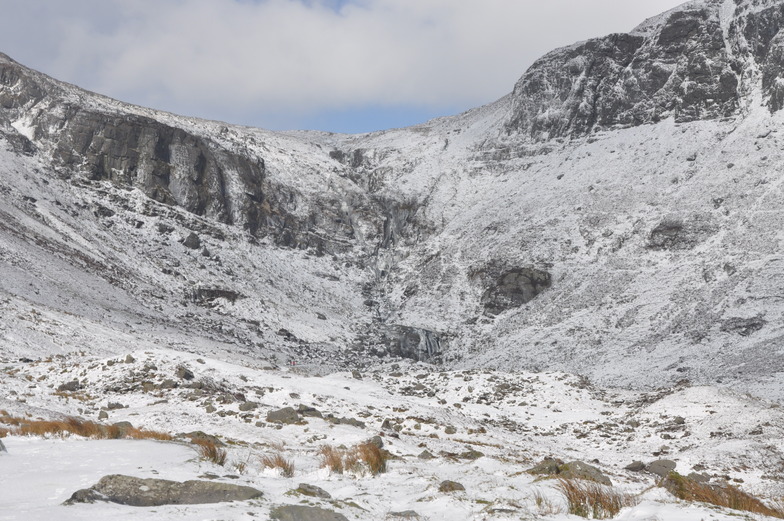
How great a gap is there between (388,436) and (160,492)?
11099 millimetres

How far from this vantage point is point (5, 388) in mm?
18641

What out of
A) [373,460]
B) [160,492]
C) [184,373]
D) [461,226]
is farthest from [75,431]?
→ [461,226]

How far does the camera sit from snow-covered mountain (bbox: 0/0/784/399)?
142 ft

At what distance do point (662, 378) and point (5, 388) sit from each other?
35.9 meters

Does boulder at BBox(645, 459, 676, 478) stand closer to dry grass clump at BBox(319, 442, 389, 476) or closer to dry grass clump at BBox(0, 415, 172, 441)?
dry grass clump at BBox(319, 442, 389, 476)

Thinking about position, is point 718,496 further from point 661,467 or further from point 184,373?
point 184,373

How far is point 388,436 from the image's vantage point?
16156mm

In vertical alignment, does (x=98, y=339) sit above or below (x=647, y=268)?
below

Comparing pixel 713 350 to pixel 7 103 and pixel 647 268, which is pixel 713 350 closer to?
pixel 647 268

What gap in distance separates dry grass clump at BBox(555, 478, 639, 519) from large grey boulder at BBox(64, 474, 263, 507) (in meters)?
3.15

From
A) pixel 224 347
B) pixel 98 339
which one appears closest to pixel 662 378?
pixel 224 347

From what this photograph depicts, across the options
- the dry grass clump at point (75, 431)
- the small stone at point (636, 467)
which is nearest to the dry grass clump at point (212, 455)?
the dry grass clump at point (75, 431)

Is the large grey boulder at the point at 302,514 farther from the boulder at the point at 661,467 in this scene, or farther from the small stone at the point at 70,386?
the small stone at the point at 70,386

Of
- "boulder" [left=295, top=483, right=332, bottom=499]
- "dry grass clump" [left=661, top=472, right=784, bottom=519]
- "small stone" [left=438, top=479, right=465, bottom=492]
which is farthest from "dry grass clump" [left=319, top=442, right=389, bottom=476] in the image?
"dry grass clump" [left=661, top=472, right=784, bottom=519]
